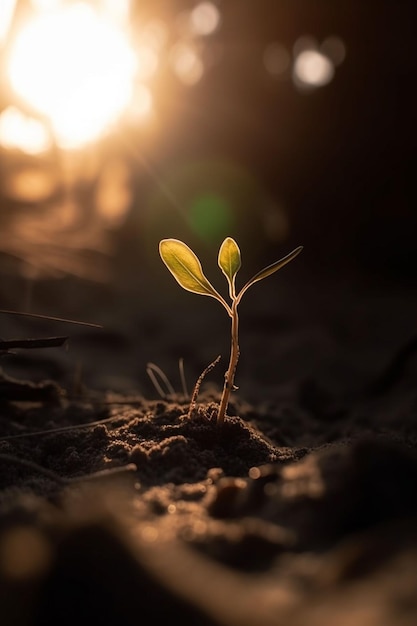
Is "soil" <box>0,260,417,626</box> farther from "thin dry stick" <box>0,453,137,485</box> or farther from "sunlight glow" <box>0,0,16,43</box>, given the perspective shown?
"sunlight glow" <box>0,0,16,43</box>

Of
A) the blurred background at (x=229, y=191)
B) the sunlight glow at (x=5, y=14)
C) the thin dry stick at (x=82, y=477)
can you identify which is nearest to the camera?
the thin dry stick at (x=82, y=477)

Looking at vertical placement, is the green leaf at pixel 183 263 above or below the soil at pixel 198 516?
above

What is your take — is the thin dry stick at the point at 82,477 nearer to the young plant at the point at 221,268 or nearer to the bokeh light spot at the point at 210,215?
the young plant at the point at 221,268

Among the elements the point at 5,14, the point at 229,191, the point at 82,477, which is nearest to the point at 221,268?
Result: the point at 82,477

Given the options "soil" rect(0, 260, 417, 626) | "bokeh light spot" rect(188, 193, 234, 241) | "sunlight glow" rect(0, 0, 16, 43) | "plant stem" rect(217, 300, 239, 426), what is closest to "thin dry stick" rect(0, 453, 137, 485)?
"soil" rect(0, 260, 417, 626)

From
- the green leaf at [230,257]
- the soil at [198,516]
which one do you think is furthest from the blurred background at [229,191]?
the green leaf at [230,257]

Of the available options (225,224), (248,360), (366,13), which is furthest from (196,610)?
(225,224)
